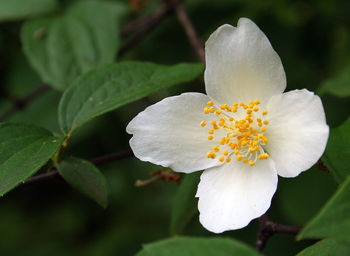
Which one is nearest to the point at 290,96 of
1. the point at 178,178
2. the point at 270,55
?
the point at 270,55

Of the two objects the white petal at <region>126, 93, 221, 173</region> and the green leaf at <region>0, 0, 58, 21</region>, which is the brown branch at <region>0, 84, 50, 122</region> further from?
the white petal at <region>126, 93, 221, 173</region>

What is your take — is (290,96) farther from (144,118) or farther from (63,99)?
(63,99)

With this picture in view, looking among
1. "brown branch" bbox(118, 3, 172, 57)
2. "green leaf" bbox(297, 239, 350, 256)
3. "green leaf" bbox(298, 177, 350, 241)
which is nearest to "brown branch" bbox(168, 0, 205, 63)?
"brown branch" bbox(118, 3, 172, 57)

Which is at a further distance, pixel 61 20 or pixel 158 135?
pixel 61 20

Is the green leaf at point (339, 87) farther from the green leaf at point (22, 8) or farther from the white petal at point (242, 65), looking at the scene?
the green leaf at point (22, 8)

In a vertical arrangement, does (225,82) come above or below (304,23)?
above

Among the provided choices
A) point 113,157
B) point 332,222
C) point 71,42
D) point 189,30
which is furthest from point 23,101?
point 332,222
